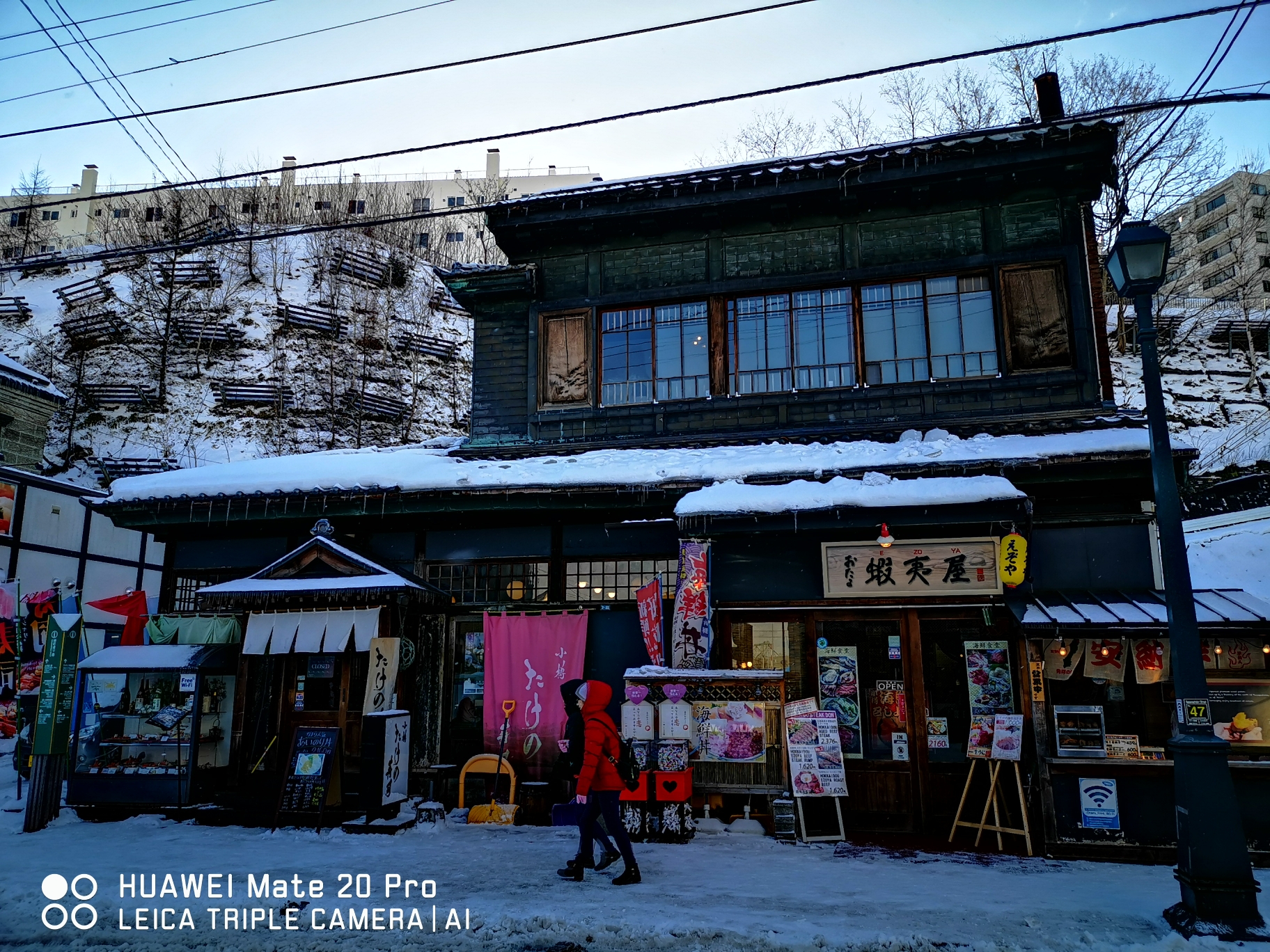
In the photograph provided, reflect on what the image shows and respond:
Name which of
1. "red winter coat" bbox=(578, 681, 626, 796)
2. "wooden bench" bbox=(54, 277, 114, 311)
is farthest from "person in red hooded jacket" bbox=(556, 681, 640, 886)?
Answer: "wooden bench" bbox=(54, 277, 114, 311)

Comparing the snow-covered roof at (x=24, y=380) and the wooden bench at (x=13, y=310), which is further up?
the wooden bench at (x=13, y=310)

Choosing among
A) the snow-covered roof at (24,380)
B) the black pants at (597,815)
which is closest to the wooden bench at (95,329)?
the snow-covered roof at (24,380)

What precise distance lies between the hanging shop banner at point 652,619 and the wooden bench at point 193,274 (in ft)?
121

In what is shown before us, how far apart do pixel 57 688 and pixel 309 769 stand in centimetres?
335

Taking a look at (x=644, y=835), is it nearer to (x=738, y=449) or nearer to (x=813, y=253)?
(x=738, y=449)

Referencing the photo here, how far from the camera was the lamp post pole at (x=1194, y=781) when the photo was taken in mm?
6117

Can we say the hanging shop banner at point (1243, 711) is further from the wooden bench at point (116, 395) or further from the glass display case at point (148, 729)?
the wooden bench at point (116, 395)

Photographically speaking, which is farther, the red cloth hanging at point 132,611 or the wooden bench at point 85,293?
the wooden bench at point 85,293

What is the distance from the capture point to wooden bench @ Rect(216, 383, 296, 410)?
33594 mm

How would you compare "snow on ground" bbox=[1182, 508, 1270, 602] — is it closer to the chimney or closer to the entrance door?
the entrance door

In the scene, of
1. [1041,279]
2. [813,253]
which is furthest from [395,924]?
[1041,279]

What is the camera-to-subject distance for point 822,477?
10.8m

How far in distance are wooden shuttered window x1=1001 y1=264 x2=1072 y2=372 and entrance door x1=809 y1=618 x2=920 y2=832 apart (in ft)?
15.8

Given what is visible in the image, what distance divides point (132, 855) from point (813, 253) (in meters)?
12.4
